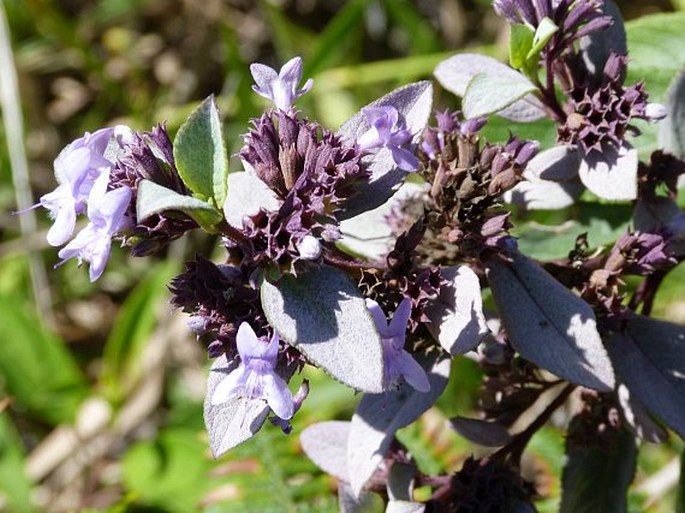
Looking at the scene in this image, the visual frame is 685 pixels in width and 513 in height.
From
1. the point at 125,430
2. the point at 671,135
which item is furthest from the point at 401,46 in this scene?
the point at 671,135

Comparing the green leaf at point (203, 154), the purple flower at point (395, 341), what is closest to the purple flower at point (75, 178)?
the green leaf at point (203, 154)

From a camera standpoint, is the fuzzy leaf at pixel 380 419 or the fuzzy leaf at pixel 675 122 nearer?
the fuzzy leaf at pixel 380 419

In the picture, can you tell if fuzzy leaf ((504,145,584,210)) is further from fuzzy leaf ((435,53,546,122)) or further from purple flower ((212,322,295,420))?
purple flower ((212,322,295,420))

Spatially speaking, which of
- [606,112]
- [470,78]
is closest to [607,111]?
[606,112]

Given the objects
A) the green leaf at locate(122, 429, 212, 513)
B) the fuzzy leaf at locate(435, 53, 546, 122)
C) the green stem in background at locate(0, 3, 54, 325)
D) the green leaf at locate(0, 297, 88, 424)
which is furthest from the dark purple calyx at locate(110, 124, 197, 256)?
the green stem in background at locate(0, 3, 54, 325)

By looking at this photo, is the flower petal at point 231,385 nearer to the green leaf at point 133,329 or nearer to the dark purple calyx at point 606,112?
the dark purple calyx at point 606,112

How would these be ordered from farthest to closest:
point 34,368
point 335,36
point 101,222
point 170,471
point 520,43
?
1. point 335,36
2. point 34,368
3. point 170,471
4. point 520,43
5. point 101,222

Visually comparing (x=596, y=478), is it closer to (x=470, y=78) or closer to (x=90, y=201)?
(x=470, y=78)
